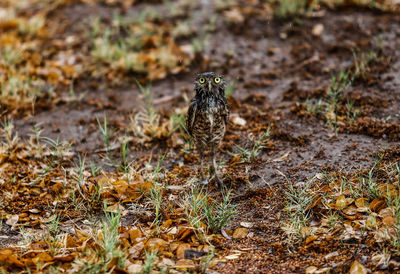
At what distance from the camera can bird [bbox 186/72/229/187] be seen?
421 centimetres

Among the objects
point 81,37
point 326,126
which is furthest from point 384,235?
point 81,37

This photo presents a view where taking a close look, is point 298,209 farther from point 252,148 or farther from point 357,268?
point 252,148

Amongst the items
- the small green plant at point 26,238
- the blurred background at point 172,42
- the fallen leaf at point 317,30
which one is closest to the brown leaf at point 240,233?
the small green plant at point 26,238

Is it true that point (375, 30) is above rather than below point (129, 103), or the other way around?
above

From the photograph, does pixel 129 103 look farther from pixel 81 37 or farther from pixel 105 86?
pixel 81 37

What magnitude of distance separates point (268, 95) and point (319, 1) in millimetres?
2749

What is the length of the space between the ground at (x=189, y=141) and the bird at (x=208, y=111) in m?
0.51

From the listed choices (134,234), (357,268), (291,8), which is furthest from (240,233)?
(291,8)

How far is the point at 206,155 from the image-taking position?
5223 mm

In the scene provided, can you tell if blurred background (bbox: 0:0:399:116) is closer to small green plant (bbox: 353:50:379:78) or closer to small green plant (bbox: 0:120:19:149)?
small green plant (bbox: 353:50:379:78)

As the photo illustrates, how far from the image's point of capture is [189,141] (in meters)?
5.21

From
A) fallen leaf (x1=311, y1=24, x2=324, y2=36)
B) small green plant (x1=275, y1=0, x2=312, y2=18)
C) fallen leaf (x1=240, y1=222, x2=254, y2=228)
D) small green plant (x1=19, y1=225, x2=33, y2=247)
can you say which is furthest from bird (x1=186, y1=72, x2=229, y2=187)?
small green plant (x1=275, y1=0, x2=312, y2=18)

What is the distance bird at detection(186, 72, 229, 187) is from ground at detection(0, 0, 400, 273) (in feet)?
1.66

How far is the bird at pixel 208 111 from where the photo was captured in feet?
13.8
